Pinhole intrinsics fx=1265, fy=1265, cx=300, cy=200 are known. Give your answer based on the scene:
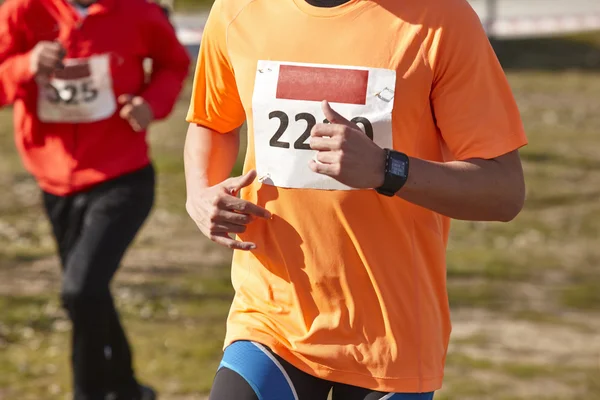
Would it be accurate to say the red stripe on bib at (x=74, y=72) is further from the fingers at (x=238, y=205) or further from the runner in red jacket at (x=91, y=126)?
the fingers at (x=238, y=205)

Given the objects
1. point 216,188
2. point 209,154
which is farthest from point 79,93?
point 216,188

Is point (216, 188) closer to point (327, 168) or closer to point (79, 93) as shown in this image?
point (327, 168)

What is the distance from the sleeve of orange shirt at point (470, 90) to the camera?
9.66 feet

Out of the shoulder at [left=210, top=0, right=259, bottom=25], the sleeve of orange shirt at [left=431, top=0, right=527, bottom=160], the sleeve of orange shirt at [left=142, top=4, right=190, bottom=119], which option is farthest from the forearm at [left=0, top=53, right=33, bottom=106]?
the sleeve of orange shirt at [left=431, top=0, right=527, bottom=160]

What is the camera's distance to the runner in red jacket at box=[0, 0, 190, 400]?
16.8 ft

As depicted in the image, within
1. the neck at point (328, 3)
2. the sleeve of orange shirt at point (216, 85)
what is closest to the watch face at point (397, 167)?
the neck at point (328, 3)

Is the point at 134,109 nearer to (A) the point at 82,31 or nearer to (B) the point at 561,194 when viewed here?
(A) the point at 82,31

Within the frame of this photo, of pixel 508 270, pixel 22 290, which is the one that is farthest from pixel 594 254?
pixel 22 290

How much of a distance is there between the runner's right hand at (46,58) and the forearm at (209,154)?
5.28 ft

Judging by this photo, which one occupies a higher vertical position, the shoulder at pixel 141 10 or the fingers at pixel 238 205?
the fingers at pixel 238 205

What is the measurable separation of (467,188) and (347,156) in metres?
0.33

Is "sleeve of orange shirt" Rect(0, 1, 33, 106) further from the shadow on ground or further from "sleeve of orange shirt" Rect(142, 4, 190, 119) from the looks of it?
the shadow on ground

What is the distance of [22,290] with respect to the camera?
7875 millimetres

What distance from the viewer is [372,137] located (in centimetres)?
300
